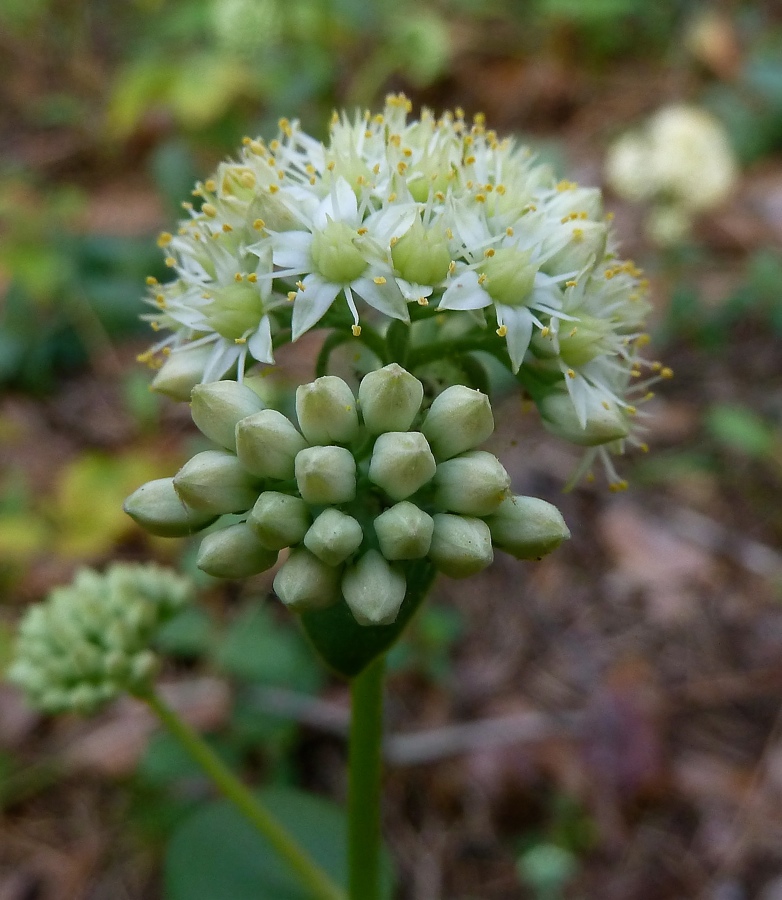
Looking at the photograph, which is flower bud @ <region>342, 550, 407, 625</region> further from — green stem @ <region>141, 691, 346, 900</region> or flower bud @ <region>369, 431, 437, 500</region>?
green stem @ <region>141, 691, 346, 900</region>

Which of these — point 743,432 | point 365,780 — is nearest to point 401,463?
point 365,780

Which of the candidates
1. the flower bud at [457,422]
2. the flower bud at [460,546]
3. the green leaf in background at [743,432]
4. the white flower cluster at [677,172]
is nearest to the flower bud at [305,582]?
the flower bud at [460,546]

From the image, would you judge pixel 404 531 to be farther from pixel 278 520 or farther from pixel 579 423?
pixel 579 423

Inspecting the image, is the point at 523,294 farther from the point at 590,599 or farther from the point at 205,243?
the point at 590,599

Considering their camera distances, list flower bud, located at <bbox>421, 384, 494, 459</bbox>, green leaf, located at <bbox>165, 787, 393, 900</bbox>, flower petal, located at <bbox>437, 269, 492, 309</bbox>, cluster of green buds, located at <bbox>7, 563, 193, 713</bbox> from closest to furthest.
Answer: flower bud, located at <bbox>421, 384, 494, 459</bbox>, flower petal, located at <bbox>437, 269, 492, 309</bbox>, cluster of green buds, located at <bbox>7, 563, 193, 713</bbox>, green leaf, located at <bbox>165, 787, 393, 900</bbox>

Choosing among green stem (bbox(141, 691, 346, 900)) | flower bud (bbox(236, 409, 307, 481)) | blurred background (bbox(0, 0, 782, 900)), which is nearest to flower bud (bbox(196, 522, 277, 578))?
flower bud (bbox(236, 409, 307, 481))
